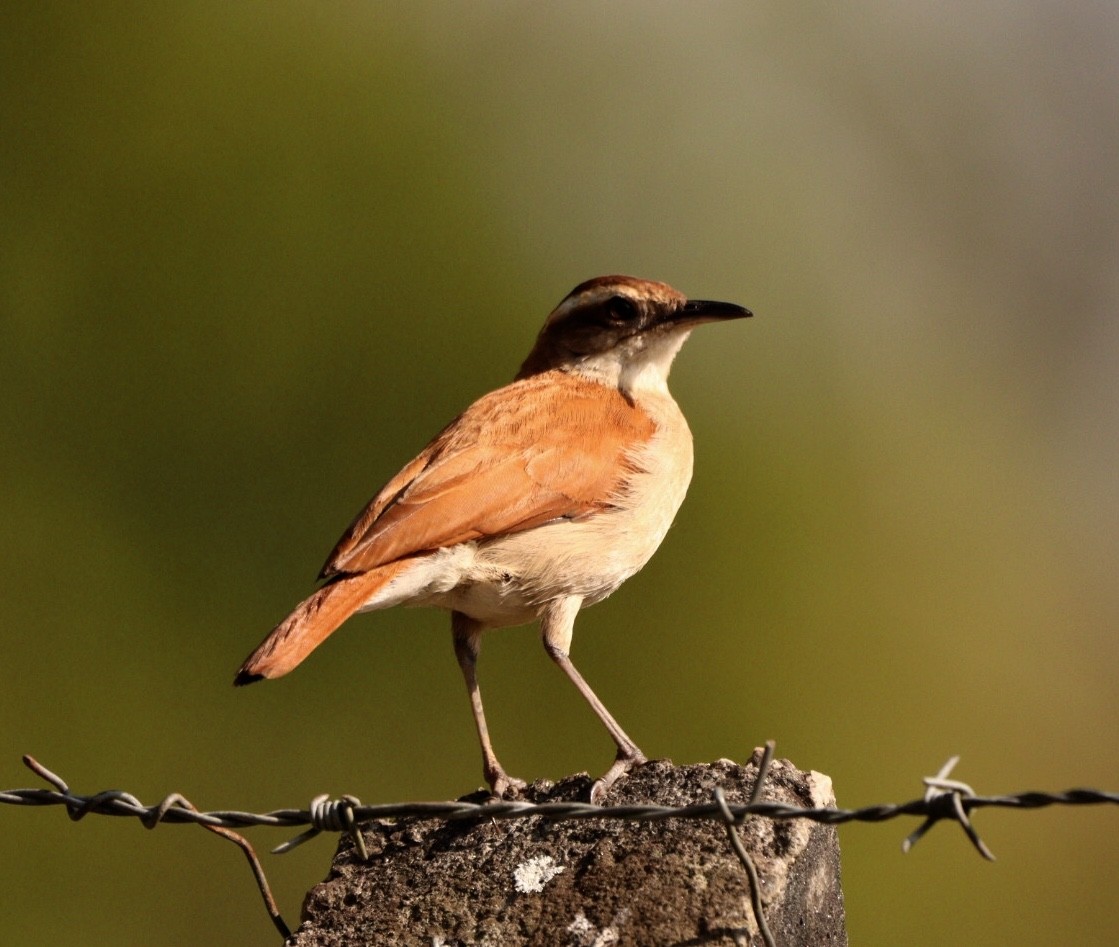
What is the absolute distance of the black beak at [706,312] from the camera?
7.60 m

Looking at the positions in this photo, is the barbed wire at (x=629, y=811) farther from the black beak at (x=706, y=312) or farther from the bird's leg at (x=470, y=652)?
the black beak at (x=706, y=312)

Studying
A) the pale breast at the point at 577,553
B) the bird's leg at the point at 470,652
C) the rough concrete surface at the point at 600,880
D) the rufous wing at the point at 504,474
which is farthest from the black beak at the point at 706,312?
the rough concrete surface at the point at 600,880

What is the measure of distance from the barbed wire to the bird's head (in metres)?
3.81

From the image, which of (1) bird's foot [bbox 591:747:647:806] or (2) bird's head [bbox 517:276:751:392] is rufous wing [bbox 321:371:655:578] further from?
(1) bird's foot [bbox 591:747:647:806]

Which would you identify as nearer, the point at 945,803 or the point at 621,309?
the point at 945,803

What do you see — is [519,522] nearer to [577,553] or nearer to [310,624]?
[577,553]

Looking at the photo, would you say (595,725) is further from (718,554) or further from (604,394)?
(604,394)

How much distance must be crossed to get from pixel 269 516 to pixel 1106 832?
800 centimetres

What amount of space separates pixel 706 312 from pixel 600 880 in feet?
13.5

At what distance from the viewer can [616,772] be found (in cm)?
500

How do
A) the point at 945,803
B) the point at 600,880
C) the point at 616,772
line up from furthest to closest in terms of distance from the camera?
the point at 616,772
the point at 600,880
the point at 945,803

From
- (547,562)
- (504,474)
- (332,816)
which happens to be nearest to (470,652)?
(547,562)

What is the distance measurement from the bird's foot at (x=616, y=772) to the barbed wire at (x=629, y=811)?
37cm

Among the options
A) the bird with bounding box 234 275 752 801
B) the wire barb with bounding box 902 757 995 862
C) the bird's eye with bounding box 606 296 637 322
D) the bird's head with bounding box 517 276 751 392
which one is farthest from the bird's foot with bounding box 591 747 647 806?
the bird's eye with bounding box 606 296 637 322
